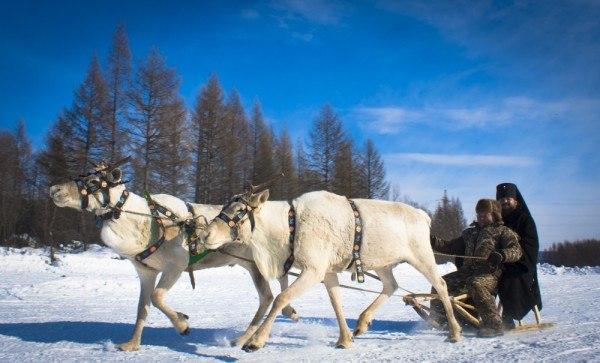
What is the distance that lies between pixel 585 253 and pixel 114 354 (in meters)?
36.8

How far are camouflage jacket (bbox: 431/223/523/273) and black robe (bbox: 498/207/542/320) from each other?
0.20m

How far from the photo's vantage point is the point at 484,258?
21.3 feet

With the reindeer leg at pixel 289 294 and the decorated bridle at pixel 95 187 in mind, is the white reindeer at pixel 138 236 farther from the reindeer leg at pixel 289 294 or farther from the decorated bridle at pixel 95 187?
the reindeer leg at pixel 289 294

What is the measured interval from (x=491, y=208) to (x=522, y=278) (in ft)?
3.38

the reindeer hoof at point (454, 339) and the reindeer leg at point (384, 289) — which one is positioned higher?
the reindeer leg at point (384, 289)

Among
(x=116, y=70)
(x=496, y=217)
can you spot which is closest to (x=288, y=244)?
(x=496, y=217)

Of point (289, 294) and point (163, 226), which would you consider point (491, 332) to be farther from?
point (163, 226)

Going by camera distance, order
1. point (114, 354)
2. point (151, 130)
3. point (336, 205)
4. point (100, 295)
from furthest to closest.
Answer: point (151, 130), point (100, 295), point (336, 205), point (114, 354)

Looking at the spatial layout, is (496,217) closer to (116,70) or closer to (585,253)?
(116,70)

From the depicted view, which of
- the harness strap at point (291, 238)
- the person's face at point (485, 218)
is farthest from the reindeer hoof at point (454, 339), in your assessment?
the harness strap at point (291, 238)

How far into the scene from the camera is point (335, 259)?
566 centimetres

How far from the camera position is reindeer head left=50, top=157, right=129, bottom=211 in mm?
5887

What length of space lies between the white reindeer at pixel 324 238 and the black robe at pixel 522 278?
40.7 inches

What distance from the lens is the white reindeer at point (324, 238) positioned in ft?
17.9
